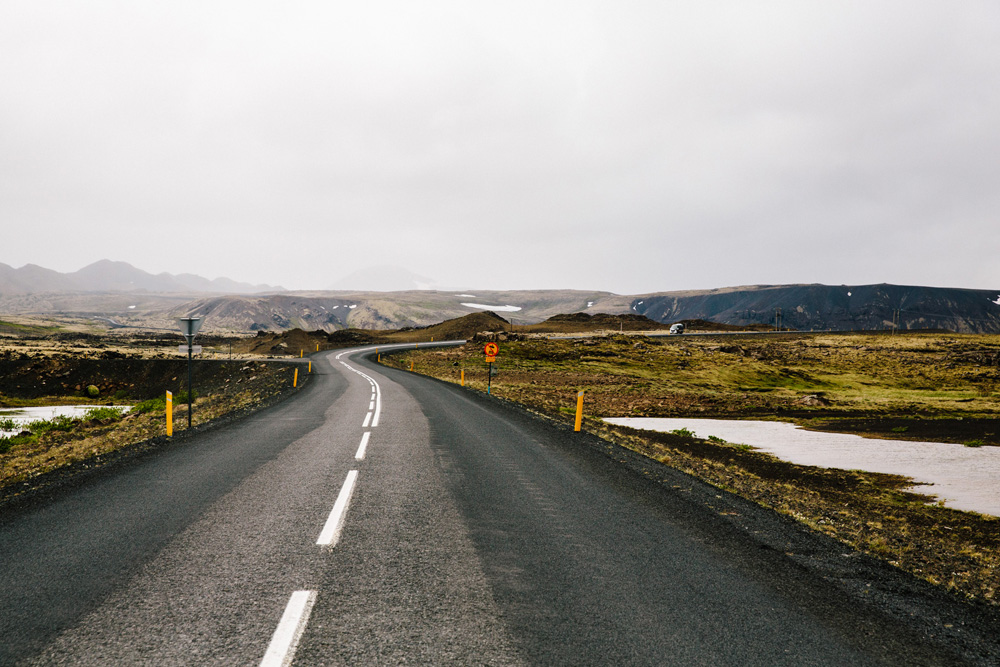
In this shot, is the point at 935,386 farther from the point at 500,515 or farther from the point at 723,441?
the point at 500,515

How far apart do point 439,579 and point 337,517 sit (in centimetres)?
217

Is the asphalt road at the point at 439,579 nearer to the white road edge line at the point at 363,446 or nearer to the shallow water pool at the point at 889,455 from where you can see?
the white road edge line at the point at 363,446

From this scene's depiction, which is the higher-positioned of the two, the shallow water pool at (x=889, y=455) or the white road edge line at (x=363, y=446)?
the white road edge line at (x=363, y=446)

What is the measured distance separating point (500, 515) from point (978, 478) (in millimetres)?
13735

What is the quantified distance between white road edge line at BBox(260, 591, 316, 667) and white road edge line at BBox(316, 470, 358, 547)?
1190 millimetres

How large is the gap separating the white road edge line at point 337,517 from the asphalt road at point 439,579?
0.04 m

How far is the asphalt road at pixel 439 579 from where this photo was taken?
3441mm

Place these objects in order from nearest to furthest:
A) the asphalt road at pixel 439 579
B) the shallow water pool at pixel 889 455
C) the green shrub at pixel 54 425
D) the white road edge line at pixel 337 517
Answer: the asphalt road at pixel 439 579 < the white road edge line at pixel 337 517 < the shallow water pool at pixel 889 455 < the green shrub at pixel 54 425

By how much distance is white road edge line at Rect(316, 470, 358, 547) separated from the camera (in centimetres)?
528

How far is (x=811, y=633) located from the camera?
12.4 feet

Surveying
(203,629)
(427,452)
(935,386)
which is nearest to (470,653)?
(203,629)

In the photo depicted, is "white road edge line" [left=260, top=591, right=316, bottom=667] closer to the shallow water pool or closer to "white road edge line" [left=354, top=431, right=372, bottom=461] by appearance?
"white road edge line" [left=354, top=431, right=372, bottom=461]

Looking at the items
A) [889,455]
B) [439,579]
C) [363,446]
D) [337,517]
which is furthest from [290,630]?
[889,455]

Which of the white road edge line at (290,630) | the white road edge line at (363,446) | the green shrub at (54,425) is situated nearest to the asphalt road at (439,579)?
the white road edge line at (290,630)
